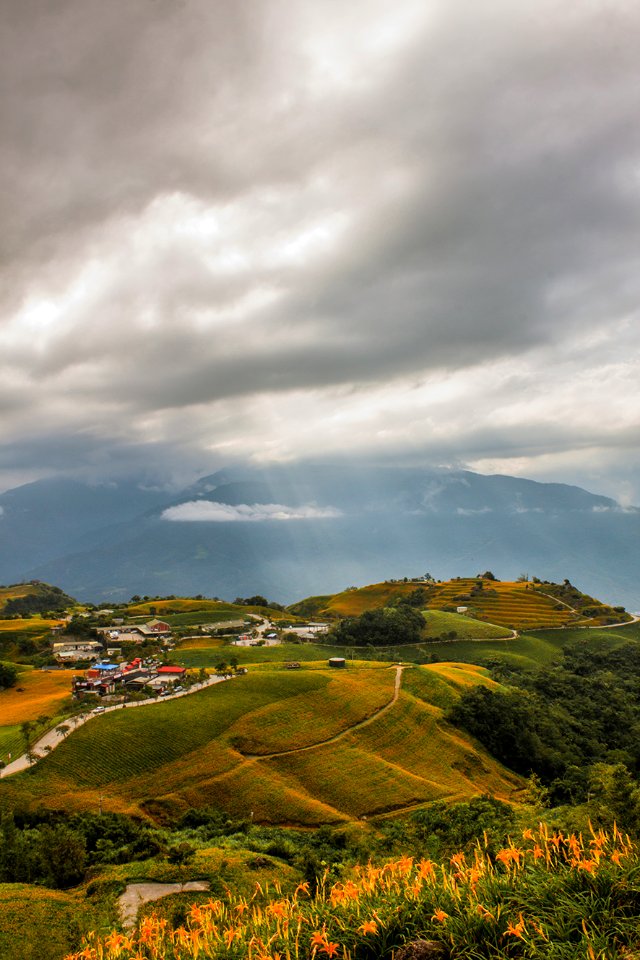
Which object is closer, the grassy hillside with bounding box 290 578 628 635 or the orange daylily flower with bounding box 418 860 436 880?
the orange daylily flower with bounding box 418 860 436 880

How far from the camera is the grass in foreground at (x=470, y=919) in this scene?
21.9 feet

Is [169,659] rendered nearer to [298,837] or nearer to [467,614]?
[298,837]

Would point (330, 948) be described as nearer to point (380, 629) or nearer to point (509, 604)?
point (380, 629)

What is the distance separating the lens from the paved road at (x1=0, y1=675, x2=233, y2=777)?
48.2m

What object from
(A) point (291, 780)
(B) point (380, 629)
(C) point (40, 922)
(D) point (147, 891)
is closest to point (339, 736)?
(A) point (291, 780)

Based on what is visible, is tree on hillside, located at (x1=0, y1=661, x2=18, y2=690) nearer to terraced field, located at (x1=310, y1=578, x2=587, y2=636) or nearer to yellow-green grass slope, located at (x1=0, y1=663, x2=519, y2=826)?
yellow-green grass slope, located at (x1=0, y1=663, x2=519, y2=826)

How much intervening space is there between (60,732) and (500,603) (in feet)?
457

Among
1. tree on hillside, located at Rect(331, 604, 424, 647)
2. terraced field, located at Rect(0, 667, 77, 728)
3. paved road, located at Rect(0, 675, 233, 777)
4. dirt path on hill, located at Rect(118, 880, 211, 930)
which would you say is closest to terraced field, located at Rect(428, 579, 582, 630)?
tree on hillside, located at Rect(331, 604, 424, 647)

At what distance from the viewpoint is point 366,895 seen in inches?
338

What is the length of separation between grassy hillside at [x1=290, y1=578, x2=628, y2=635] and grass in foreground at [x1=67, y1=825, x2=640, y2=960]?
5792 inches

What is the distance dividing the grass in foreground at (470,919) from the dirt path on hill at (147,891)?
810 inches

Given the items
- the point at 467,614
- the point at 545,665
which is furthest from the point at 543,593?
the point at 545,665

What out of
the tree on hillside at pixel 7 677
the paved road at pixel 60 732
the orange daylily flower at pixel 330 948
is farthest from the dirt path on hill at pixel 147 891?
the tree on hillside at pixel 7 677

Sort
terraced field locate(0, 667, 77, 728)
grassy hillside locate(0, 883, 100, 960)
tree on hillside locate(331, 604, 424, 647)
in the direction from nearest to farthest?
1. grassy hillside locate(0, 883, 100, 960)
2. terraced field locate(0, 667, 77, 728)
3. tree on hillside locate(331, 604, 424, 647)
